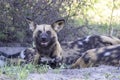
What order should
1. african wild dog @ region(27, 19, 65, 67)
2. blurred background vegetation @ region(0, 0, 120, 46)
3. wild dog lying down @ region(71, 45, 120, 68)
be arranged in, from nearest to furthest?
wild dog lying down @ region(71, 45, 120, 68)
african wild dog @ region(27, 19, 65, 67)
blurred background vegetation @ region(0, 0, 120, 46)

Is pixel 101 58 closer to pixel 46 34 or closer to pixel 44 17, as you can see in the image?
pixel 46 34

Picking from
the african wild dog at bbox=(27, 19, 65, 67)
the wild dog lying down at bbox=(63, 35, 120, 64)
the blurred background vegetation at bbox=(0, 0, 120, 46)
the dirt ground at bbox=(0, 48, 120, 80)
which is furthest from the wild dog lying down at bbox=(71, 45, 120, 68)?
the blurred background vegetation at bbox=(0, 0, 120, 46)

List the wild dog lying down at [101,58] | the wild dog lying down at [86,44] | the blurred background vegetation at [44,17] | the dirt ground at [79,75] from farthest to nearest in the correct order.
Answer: the blurred background vegetation at [44,17]
the wild dog lying down at [86,44]
the wild dog lying down at [101,58]
the dirt ground at [79,75]

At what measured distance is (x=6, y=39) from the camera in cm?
788

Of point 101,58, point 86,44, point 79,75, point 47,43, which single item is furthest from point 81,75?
point 86,44

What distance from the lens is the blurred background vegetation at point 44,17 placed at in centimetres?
731

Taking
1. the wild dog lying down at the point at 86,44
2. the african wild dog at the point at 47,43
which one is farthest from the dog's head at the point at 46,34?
the wild dog lying down at the point at 86,44

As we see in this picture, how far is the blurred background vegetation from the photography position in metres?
7.31

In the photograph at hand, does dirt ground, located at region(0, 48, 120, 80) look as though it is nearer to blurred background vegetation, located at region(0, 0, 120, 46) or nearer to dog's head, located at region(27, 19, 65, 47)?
dog's head, located at region(27, 19, 65, 47)

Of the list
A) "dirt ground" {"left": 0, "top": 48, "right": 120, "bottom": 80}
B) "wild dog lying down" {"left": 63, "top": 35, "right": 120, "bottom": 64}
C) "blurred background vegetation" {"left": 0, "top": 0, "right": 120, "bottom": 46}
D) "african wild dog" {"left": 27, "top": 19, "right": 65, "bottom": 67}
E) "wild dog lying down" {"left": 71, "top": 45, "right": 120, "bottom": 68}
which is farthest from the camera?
"blurred background vegetation" {"left": 0, "top": 0, "right": 120, "bottom": 46}

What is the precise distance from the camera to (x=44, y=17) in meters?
7.43

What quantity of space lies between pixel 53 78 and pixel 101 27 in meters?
4.78

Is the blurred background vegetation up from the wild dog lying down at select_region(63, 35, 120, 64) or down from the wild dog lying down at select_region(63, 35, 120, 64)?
up

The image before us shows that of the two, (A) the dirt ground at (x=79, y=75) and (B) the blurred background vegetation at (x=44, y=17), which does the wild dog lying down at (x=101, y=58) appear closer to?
(A) the dirt ground at (x=79, y=75)
